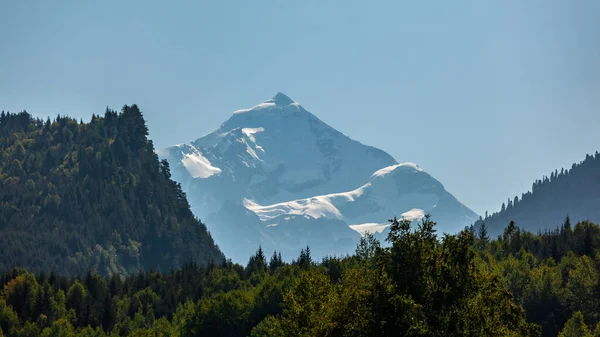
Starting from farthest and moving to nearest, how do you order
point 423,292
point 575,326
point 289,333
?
point 575,326 < point 289,333 < point 423,292

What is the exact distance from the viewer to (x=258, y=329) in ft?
633

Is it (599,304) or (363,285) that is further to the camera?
(599,304)

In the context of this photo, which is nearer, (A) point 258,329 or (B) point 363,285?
(B) point 363,285

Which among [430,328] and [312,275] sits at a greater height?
[312,275]

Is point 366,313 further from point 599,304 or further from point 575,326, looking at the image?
point 599,304

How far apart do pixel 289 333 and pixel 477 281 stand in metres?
21.9

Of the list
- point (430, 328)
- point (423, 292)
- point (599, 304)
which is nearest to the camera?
point (430, 328)

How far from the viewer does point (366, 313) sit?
224 ft

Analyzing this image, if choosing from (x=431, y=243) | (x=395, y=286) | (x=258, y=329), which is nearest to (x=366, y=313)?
(x=395, y=286)

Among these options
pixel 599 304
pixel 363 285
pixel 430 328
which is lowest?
pixel 430 328

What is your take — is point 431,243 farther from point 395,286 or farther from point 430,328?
point 430,328

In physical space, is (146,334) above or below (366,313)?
above

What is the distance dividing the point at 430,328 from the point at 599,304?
140 meters

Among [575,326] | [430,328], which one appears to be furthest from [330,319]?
[575,326]
